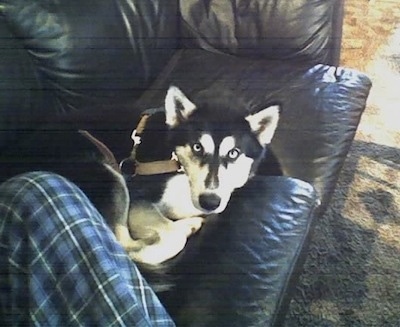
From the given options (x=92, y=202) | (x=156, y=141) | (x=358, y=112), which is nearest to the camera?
(x=92, y=202)

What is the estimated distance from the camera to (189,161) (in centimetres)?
106

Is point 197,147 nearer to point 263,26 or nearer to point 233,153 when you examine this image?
point 233,153

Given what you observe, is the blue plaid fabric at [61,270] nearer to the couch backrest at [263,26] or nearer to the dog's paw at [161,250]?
the dog's paw at [161,250]

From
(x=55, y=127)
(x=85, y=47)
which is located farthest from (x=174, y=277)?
(x=85, y=47)

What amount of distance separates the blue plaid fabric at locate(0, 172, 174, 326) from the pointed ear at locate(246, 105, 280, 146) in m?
0.33

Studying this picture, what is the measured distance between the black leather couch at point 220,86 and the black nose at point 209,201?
21 mm

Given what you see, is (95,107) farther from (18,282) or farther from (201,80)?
(18,282)

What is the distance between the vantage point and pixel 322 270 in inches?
51.0

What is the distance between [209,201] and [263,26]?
0.44 meters

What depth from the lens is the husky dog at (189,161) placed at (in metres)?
0.98

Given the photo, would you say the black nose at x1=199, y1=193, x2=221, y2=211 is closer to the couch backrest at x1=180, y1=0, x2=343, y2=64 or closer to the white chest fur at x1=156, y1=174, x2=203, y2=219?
the white chest fur at x1=156, y1=174, x2=203, y2=219

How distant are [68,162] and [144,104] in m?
0.20

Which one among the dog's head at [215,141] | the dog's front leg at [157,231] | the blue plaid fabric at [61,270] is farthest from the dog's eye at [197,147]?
the blue plaid fabric at [61,270]

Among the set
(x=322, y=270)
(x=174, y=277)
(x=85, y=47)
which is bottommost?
(x=322, y=270)
